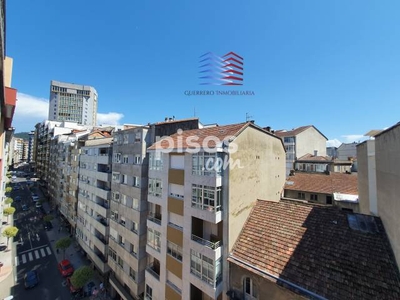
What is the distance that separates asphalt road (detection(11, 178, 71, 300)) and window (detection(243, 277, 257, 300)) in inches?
925

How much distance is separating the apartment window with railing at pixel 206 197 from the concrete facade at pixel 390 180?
951cm

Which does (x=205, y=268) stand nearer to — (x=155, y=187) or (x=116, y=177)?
(x=155, y=187)

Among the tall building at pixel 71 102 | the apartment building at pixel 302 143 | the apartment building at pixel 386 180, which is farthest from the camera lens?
the tall building at pixel 71 102

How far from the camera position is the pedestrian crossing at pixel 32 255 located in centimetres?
3005

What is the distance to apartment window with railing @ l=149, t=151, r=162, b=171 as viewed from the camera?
1845 cm

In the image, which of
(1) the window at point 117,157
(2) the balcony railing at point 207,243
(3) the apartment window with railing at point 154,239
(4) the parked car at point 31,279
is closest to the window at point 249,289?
(2) the balcony railing at point 207,243

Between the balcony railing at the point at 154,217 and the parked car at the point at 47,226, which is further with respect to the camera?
the parked car at the point at 47,226

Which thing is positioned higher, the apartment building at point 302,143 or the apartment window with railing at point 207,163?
the apartment building at point 302,143

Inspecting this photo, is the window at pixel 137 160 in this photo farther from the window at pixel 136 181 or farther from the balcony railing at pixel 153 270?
the balcony railing at pixel 153 270

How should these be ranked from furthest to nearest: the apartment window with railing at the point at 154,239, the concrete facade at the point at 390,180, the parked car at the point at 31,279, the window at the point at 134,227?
the parked car at the point at 31,279 → the window at the point at 134,227 → the apartment window with railing at the point at 154,239 → the concrete facade at the point at 390,180

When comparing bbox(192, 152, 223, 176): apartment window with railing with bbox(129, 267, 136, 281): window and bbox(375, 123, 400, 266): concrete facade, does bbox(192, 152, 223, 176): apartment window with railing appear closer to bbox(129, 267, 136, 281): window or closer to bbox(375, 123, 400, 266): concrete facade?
bbox(375, 123, 400, 266): concrete facade

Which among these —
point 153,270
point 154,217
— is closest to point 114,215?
point 154,217

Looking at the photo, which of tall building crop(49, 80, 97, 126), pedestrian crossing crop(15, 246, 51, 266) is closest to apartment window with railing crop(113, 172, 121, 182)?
pedestrian crossing crop(15, 246, 51, 266)

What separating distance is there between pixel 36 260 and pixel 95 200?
46.4 ft
